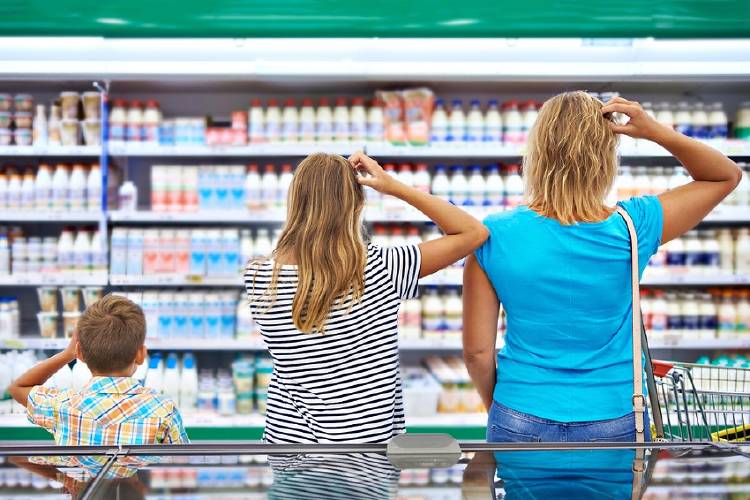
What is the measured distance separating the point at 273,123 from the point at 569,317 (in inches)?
107

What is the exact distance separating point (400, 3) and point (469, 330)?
2367 mm

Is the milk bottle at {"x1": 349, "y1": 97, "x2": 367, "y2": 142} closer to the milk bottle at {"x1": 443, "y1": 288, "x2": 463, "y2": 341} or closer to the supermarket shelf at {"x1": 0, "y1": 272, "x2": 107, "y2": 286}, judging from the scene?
the milk bottle at {"x1": 443, "y1": 288, "x2": 463, "y2": 341}

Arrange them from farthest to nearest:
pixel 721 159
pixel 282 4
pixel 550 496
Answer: pixel 282 4
pixel 721 159
pixel 550 496

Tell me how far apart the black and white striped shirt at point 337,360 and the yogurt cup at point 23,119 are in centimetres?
301

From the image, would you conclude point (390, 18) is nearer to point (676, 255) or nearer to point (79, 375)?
point (676, 255)

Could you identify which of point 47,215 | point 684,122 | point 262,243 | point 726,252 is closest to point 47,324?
point 47,215

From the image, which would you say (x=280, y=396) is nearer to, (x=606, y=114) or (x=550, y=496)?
(x=550, y=496)

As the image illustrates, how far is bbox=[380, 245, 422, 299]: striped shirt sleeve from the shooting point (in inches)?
65.4

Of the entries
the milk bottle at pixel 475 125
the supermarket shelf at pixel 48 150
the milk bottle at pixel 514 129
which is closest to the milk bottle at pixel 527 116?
the milk bottle at pixel 514 129


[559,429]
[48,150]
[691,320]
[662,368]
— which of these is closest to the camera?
[559,429]

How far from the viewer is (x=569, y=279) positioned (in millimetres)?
1619

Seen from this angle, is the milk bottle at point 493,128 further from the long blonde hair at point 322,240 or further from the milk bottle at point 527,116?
the long blonde hair at point 322,240

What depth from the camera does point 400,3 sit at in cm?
362

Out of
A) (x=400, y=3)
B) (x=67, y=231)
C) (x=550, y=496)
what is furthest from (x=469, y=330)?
(x=67, y=231)
